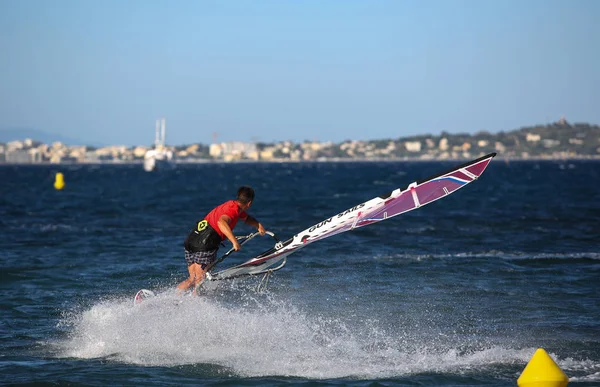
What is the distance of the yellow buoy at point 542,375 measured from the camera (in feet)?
26.5

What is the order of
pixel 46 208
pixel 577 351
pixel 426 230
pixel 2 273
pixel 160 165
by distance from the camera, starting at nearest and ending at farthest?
Result: pixel 577 351, pixel 2 273, pixel 426 230, pixel 46 208, pixel 160 165

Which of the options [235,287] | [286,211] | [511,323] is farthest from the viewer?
[286,211]

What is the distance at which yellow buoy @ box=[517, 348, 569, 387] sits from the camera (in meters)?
8.09

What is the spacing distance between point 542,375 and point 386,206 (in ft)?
12.9

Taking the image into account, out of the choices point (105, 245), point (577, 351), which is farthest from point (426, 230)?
point (577, 351)

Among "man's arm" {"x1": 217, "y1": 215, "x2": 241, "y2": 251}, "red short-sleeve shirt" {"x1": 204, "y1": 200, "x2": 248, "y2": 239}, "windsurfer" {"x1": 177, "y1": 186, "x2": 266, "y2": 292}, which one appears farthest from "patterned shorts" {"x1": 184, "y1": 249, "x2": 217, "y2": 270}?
"man's arm" {"x1": 217, "y1": 215, "x2": 241, "y2": 251}

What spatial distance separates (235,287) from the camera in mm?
15609

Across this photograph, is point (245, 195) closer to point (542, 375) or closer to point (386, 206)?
point (386, 206)

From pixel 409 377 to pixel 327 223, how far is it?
2.94 meters

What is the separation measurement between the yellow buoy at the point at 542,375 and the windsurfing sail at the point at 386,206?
3256mm

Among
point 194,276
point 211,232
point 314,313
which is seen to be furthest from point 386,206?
point 194,276

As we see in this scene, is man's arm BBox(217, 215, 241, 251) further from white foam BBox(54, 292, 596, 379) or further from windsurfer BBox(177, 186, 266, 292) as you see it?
white foam BBox(54, 292, 596, 379)

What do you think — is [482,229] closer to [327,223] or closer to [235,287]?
Answer: [235,287]

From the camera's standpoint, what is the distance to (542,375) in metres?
8.12
